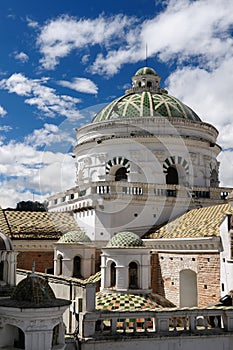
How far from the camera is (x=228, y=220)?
15.1 metres

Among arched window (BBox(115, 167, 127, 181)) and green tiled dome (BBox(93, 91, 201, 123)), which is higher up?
green tiled dome (BBox(93, 91, 201, 123))

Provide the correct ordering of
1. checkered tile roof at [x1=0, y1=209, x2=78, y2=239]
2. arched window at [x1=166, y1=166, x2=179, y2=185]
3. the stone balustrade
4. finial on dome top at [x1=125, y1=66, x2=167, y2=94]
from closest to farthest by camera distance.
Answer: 1. the stone balustrade
2. checkered tile roof at [x1=0, y1=209, x2=78, y2=239]
3. arched window at [x1=166, y1=166, x2=179, y2=185]
4. finial on dome top at [x1=125, y1=66, x2=167, y2=94]

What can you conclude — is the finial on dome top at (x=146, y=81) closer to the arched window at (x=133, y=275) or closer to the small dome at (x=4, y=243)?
the arched window at (x=133, y=275)

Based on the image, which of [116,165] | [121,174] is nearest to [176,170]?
[121,174]

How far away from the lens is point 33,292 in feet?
32.1

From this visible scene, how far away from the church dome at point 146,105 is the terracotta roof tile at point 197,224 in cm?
691

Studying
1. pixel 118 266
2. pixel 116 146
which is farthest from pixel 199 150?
pixel 118 266

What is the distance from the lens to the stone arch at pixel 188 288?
58.8 feet

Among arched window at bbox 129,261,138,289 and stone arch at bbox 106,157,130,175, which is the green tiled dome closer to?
stone arch at bbox 106,157,130,175

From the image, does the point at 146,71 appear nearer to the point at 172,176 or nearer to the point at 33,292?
the point at 172,176

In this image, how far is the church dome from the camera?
26594 millimetres

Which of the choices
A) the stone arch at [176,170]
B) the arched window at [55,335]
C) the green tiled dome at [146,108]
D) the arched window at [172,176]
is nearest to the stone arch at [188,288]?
the stone arch at [176,170]

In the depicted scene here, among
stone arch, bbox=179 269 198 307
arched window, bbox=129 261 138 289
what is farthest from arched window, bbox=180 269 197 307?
arched window, bbox=129 261 138 289

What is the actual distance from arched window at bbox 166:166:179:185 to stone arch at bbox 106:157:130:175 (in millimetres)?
2356
